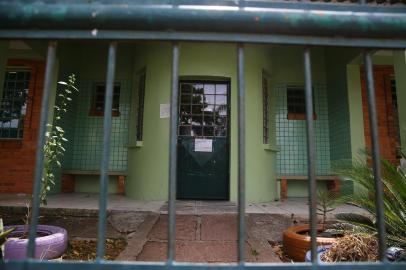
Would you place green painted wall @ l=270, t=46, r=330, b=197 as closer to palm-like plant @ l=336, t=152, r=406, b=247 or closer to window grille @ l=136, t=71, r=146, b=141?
window grille @ l=136, t=71, r=146, b=141

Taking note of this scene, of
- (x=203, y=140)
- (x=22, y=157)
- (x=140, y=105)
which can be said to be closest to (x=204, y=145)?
(x=203, y=140)

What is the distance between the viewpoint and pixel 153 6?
67 cm

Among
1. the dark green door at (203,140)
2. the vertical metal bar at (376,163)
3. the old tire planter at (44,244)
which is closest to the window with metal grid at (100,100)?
the dark green door at (203,140)

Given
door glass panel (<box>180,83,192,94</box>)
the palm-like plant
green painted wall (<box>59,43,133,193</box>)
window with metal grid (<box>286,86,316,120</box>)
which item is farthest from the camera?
window with metal grid (<box>286,86,316,120</box>)

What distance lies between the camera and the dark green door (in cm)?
605

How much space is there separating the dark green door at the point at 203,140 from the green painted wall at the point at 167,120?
25 centimetres

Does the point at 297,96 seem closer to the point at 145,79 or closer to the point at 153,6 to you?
the point at 145,79

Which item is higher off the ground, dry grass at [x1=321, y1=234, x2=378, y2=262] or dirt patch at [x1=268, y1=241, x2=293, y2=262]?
dry grass at [x1=321, y1=234, x2=378, y2=262]

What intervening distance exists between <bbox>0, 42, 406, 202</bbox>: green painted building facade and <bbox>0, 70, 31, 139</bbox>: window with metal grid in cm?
50

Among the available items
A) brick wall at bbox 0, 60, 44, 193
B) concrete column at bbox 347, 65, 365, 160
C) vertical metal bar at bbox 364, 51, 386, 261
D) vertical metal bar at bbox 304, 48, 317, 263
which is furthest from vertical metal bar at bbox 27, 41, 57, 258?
concrete column at bbox 347, 65, 365, 160

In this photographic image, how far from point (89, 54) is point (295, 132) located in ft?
18.2

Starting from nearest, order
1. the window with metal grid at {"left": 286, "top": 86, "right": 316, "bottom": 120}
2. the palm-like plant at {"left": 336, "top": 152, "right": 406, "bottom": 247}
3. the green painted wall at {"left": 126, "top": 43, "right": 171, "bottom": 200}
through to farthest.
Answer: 1. the palm-like plant at {"left": 336, "top": 152, "right": 406, "bottom": 247}
2. the green painted wall at {"left": 126, "top": 43, "right": 171, "bottom": 200}
3. the window with metal grid at {"left": 286, "top": 86, "right": 316, "bottom": 120}

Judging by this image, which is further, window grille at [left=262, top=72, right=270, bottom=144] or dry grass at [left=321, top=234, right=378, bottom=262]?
window grille at [left=262, top=72, right=270, bottom=144]

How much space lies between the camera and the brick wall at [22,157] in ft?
20.9
